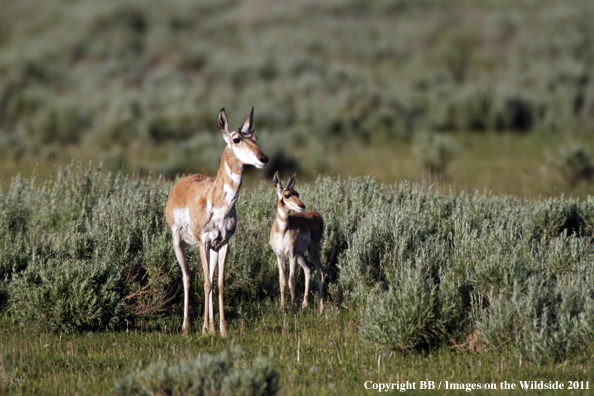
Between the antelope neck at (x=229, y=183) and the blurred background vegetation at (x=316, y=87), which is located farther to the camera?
the blurred background vegetation at (x=316, y=87)

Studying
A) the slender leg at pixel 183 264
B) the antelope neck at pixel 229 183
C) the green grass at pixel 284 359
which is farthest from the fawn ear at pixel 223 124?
the green grass at pixel 284 359

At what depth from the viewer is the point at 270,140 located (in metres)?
21.9

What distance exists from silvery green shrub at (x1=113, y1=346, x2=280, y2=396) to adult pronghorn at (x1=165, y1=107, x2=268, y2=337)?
7.10 feet

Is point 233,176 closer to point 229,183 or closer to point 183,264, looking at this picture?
point 229,183

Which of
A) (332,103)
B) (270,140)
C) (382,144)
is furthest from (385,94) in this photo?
(270,140)

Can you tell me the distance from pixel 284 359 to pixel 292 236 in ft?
6.37

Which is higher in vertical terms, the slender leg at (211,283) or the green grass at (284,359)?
the slender leg at (211,283)

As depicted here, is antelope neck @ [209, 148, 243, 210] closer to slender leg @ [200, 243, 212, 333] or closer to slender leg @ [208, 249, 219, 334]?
slender leg @ [200, 243, 212, 333]

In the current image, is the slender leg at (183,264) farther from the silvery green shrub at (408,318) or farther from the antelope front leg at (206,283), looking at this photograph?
the silvery green shrub at (408,318)

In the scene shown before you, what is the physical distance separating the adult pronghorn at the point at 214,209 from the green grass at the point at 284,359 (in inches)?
22.1

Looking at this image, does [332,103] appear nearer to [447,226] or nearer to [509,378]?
[447,226]

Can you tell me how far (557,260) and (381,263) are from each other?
2371 mm

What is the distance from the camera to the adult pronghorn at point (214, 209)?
19.8 feet

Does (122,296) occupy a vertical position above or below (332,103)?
below
